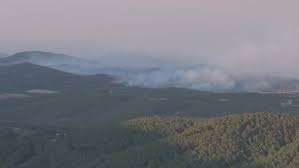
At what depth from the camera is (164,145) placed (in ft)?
487

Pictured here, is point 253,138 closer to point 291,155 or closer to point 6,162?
point 291,155

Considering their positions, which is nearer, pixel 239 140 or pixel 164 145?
pixel 239 140

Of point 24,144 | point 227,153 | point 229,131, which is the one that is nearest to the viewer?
point 227,153

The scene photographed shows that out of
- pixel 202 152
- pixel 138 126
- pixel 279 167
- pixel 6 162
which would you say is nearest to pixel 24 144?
pixel 6 162

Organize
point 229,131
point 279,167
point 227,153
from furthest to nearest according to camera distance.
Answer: point 229,131, point 227,153, point 279,167

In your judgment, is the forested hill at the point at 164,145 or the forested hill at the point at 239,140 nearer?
the forested hill at the point at 239,140

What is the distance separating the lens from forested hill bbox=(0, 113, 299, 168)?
13850 centimetres

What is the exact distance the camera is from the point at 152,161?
461 ft

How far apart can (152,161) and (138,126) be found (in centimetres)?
2929

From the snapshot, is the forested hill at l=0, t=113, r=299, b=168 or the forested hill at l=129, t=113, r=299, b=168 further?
the forested hill at l=0, t=113, r=299, b=168

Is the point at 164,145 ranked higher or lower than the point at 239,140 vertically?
lower

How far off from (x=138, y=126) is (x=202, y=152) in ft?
99.5

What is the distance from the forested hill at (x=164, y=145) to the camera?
138 meters

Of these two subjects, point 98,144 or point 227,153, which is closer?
point 227,153
